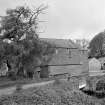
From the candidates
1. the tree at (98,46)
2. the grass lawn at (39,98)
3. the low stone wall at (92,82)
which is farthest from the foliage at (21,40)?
the tree at (98,46)

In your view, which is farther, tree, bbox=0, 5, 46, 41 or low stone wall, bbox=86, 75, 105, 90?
low stone wall, bbox=86, 75, 105, 90

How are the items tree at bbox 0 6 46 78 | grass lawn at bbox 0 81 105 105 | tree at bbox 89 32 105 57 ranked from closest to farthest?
grass lawn at bbox 0 81 105 105 → tree at bbox 0 6 46 78 → tree at bbox 89 32 105 57

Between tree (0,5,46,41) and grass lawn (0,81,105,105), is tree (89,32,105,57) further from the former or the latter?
grass lawn (0,81,105,105)

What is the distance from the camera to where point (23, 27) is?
1391 centimetres

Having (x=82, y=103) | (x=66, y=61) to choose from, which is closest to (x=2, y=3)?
(x=82, y=103)

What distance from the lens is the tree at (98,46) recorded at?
48219mm

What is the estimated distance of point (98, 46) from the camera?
50.4 metres

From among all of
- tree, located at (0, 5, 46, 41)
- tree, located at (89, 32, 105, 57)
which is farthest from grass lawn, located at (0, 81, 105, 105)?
tree, located at (89, 32, 105, 57)

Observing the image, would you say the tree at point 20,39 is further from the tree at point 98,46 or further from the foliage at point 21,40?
the tree at point 98,46

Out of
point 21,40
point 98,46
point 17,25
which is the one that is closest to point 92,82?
point 21,40

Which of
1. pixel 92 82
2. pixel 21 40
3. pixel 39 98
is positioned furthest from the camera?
pixel 92 82

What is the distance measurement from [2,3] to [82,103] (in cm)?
1143

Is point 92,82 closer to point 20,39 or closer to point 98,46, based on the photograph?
point 20,39

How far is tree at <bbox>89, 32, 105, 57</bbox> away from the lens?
158ft
